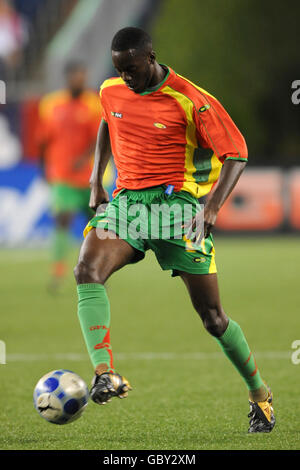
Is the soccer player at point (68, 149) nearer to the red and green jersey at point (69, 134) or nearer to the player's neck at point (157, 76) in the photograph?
the red and green jersey at point (69, 134)

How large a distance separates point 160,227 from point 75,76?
6334 mm

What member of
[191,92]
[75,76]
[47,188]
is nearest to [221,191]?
[191,92]

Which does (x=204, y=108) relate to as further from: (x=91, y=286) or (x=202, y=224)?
(x=91, y=286)

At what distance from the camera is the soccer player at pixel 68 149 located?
36.3 feet

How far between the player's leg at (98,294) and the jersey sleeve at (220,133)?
663 mm

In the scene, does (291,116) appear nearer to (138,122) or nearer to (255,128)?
(255,128)

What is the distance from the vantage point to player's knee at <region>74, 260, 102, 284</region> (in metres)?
4.61

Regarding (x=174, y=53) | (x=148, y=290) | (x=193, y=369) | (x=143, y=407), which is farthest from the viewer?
(x=174, y=53)

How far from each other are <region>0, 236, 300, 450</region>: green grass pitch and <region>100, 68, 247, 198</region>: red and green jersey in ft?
4.08

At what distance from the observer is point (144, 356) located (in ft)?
23.6

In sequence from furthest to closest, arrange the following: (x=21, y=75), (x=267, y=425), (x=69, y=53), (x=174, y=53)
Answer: (x=174, y=53)
(x=21, y=75)
(x=69, y=53)
(x=267, y=425)

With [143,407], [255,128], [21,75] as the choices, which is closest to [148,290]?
[143,407]

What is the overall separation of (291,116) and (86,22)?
48.1 feet

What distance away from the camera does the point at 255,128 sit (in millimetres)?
32219
